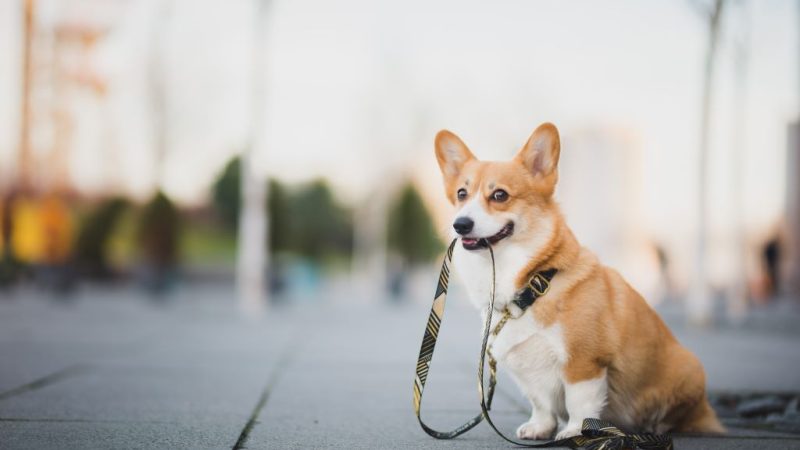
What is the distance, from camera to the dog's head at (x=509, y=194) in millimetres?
3242

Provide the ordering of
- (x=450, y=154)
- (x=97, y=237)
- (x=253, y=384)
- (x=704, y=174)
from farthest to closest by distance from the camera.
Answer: (x=97, y=237) → (x=704, y=174) → (x=253, y=384) → (x=450, y=154)

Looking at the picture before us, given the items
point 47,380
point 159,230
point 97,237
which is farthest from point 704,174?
point 97,237

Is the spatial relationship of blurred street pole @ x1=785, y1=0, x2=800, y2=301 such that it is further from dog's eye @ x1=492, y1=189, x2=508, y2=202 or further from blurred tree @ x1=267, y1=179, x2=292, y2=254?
dog's eye @ x1=492, y1=189, x2=508, y2=202

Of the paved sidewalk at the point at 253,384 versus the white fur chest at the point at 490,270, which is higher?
the white fur chest at the point at 490,270

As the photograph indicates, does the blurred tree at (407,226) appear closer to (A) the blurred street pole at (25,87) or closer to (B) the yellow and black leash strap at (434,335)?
(A) the blurred street pole at (25,87)

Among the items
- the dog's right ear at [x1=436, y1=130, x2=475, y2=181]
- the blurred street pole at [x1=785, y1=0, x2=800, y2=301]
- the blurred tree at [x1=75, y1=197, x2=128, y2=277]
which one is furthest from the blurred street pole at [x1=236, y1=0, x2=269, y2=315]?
the blurred street pole at [x1=785, y1=0, x2=800, y2=301]

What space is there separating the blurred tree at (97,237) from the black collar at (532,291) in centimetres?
1911

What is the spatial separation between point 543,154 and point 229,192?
33.9 meters

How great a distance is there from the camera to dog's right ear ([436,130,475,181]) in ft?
12.6

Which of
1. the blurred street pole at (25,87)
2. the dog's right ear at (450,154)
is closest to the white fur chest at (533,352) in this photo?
the dog's right ear at (450,154)

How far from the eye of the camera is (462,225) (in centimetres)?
317

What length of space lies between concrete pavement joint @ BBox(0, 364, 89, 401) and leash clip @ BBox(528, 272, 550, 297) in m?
3.32

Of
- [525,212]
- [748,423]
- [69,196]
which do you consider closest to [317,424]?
[525,212]

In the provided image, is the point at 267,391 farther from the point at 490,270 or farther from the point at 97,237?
the point at 97,237
